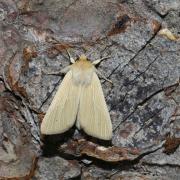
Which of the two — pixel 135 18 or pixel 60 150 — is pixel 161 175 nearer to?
pixel 60 150

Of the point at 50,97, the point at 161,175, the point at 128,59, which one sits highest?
the point at 128,59

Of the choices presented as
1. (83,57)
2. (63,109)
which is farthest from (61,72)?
(63,109)

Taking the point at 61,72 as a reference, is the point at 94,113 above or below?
below

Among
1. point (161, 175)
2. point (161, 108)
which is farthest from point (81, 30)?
point (161, 175)

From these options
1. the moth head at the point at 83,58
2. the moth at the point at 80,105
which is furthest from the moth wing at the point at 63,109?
the moth head at the point at 83,58

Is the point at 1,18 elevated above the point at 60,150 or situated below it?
above

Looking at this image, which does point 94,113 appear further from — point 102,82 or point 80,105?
point 102,82

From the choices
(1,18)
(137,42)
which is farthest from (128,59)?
(1,18)
